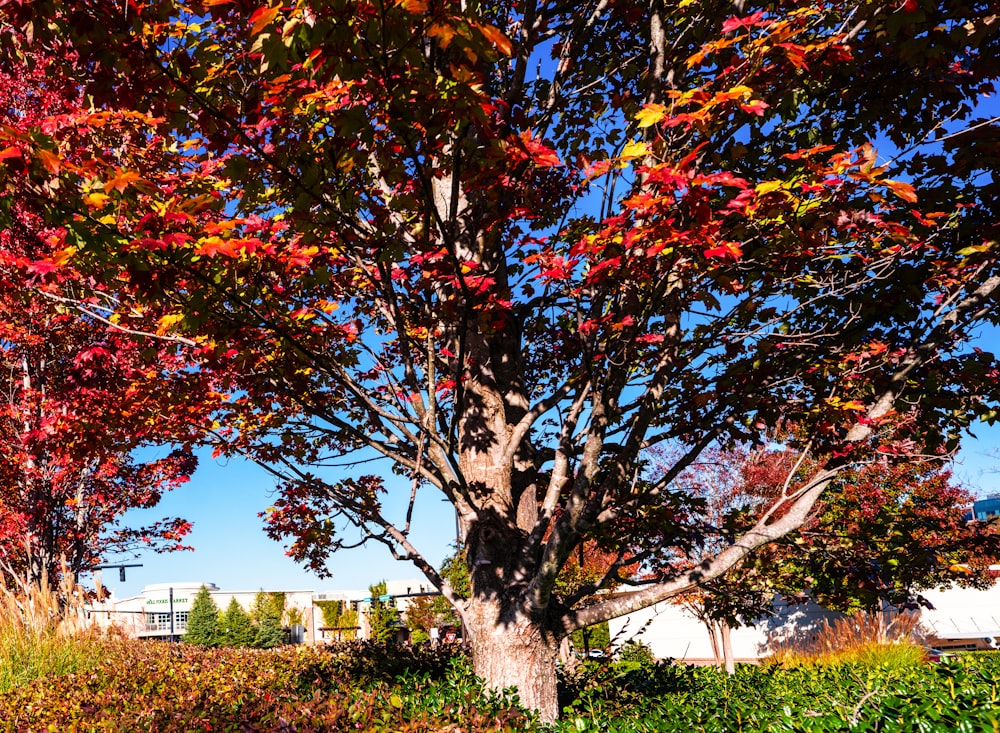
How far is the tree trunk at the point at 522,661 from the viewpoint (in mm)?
4938

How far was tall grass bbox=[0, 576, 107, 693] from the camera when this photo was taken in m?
7.62

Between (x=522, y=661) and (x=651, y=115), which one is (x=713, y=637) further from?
(x=651, y=115)

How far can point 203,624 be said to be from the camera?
3095 centimetres

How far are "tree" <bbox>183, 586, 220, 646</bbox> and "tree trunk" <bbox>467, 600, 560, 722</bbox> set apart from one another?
97.4 feet

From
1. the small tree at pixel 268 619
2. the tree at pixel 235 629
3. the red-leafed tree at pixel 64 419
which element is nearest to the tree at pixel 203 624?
the tree at pixel 235 629

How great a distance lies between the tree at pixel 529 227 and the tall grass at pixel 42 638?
3.64 meters

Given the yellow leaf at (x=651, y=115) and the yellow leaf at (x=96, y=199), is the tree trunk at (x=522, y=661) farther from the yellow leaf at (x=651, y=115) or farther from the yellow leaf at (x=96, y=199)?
the yellow leaf at (x=96, y=199)

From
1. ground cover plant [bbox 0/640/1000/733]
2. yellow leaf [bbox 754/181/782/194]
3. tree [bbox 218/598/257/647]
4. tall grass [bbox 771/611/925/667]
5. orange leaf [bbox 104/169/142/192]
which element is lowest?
tree [bbox 218/598/257/647]

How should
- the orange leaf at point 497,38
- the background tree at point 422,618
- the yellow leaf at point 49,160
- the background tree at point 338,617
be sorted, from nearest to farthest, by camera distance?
1. the orange leaf at point 497,38
2. the yellow leaf at point 49,160
3. the background tree at point 422,618
4. the background tree at point 338,617

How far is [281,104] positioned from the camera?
3.59m

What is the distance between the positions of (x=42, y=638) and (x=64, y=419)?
294cm

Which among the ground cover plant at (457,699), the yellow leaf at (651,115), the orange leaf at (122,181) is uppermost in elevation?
the yellow leaf at (651,115)

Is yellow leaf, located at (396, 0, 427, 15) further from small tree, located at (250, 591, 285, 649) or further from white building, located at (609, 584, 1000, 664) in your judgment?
small tree, located at (250, 591, 285, 649)

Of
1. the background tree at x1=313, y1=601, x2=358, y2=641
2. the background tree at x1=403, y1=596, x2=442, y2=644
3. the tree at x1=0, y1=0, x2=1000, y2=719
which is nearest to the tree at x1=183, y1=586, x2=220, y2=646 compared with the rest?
the background tree at x1=313, y1=601, x2=358, y2=641
